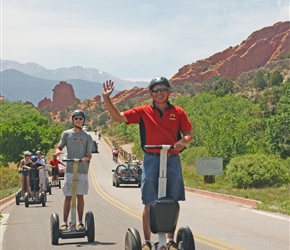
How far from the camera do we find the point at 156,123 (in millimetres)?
6941

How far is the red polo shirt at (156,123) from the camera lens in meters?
6.92

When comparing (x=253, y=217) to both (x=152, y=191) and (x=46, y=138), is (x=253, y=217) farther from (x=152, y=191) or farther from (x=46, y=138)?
(x=46, y=138)

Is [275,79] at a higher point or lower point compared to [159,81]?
higher

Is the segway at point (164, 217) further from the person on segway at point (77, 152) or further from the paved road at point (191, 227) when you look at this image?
the person on segway at point (77, 152)

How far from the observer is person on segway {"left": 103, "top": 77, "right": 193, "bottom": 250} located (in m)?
6.77

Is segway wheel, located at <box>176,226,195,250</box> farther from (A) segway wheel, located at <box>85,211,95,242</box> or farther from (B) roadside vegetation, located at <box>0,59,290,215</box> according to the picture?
(B) roadside vegetation, located at <box>0,59,290,215</box>

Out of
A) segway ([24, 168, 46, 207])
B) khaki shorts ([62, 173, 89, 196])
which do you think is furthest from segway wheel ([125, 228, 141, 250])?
segway ([24, 168, 46, 207])

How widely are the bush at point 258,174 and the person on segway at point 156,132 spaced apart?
1871 centimetres

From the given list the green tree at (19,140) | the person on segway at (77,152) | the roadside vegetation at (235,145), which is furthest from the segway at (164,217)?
the green tree at (19,140)

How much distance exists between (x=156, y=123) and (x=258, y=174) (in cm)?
1918

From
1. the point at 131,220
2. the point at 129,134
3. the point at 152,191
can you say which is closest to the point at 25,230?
the point at 131,220

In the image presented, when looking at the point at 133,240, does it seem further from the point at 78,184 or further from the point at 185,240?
the point at 78,184

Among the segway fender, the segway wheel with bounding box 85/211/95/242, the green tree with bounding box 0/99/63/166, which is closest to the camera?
the segway fender

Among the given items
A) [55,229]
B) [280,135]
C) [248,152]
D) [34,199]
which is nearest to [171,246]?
[55,229]
